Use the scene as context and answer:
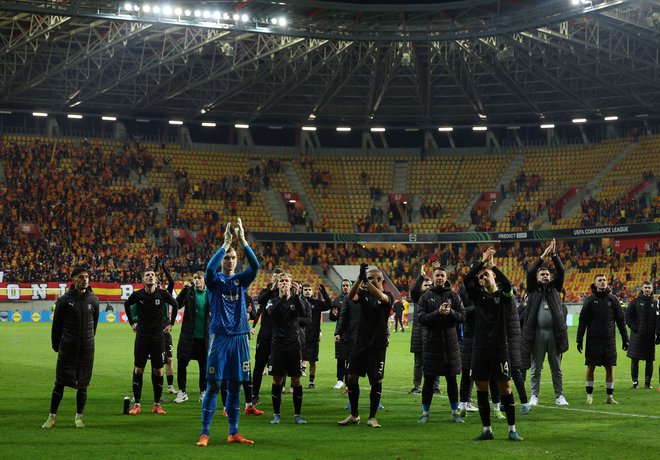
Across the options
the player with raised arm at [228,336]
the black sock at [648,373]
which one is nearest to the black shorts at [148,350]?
the player with raised arm at [228,336]

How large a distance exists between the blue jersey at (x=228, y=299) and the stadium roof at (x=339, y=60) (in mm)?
34930

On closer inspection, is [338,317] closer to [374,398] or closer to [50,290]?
[374,398]

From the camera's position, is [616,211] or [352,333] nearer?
[352,333]

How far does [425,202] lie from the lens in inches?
2761

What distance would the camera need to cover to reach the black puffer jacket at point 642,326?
20688mm

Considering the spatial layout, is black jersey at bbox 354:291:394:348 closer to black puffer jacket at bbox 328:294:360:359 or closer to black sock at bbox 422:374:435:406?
black sock at bbox 422:374:435:406

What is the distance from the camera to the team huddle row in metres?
13.0

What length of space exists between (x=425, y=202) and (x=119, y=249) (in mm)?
22190

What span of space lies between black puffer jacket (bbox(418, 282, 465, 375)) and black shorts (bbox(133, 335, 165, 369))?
447cm

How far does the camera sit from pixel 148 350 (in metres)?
16.6

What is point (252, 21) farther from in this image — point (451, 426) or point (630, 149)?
point (451, 426)

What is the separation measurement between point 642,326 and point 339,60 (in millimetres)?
39582

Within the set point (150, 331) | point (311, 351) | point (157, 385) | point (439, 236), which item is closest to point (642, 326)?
point (311, 351)

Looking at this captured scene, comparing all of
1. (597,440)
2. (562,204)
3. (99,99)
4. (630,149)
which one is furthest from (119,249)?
(597,440)
